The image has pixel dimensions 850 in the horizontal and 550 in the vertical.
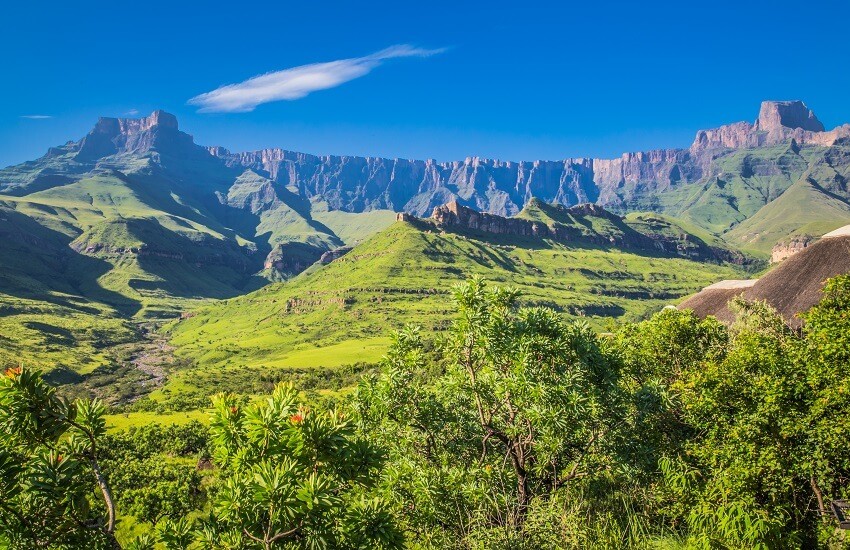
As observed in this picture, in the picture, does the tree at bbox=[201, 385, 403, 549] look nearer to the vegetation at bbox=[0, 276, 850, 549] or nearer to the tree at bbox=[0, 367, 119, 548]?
the vegetation at bbox=[0, 276, 850, 549]

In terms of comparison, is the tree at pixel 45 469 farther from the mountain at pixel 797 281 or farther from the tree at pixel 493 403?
the mountain at pixel 797 281

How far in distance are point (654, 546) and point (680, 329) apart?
20.9 metres

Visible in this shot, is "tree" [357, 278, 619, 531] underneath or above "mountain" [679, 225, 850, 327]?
underneath

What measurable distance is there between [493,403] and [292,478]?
10.1 meters

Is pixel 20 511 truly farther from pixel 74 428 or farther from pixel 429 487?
pixel 429 487

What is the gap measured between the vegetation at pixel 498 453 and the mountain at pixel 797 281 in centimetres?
4566

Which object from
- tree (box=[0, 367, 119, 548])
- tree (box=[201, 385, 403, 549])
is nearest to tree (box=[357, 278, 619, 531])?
tree (box=[201, 385, 403, 549])

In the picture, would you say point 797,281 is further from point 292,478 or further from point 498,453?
point 292,478

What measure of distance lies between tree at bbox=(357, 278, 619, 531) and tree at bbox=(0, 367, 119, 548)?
842 cm

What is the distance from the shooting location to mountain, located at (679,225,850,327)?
60656 millimetres

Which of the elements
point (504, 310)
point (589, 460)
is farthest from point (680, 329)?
point (504, 310)

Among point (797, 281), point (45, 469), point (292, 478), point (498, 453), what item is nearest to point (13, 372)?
point (45, 469)

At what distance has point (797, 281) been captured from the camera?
6397cm

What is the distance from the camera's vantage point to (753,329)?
42469 mm
